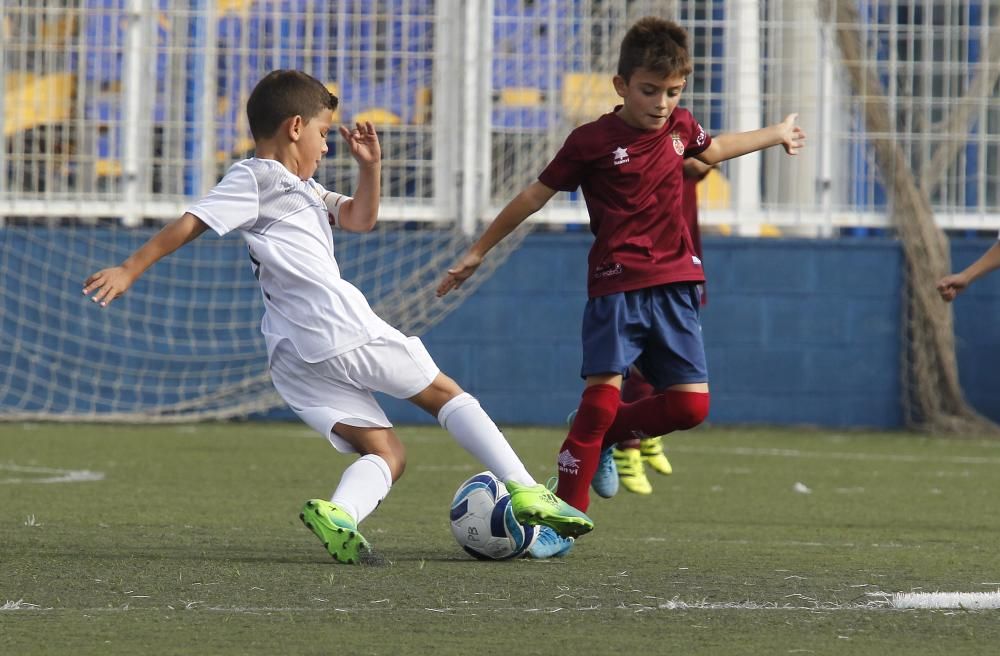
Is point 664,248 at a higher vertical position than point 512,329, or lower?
higher

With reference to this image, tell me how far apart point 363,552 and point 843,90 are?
7.50m

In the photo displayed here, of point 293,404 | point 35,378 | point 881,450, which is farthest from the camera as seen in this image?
point 35,378

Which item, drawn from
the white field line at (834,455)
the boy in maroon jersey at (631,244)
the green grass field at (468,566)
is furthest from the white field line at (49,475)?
the white field line at (834,455)

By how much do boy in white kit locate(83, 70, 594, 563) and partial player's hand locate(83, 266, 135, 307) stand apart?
0.97ft

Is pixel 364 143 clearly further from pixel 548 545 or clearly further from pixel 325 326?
pixel 548 545

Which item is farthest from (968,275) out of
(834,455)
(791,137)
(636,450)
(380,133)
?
(380,133)

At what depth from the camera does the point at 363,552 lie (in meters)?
4.43

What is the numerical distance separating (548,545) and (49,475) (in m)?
3.19

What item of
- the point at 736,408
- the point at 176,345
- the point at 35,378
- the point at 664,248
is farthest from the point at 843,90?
the point at 664,248

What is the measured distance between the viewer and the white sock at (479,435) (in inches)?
184

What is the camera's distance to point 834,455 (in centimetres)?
908

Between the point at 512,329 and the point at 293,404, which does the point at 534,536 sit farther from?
the point at 512,329

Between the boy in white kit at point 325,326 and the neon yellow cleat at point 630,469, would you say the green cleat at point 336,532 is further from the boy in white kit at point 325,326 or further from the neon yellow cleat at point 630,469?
the neon yellow cleat at point 630,469

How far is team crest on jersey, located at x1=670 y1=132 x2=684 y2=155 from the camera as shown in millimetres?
5156
